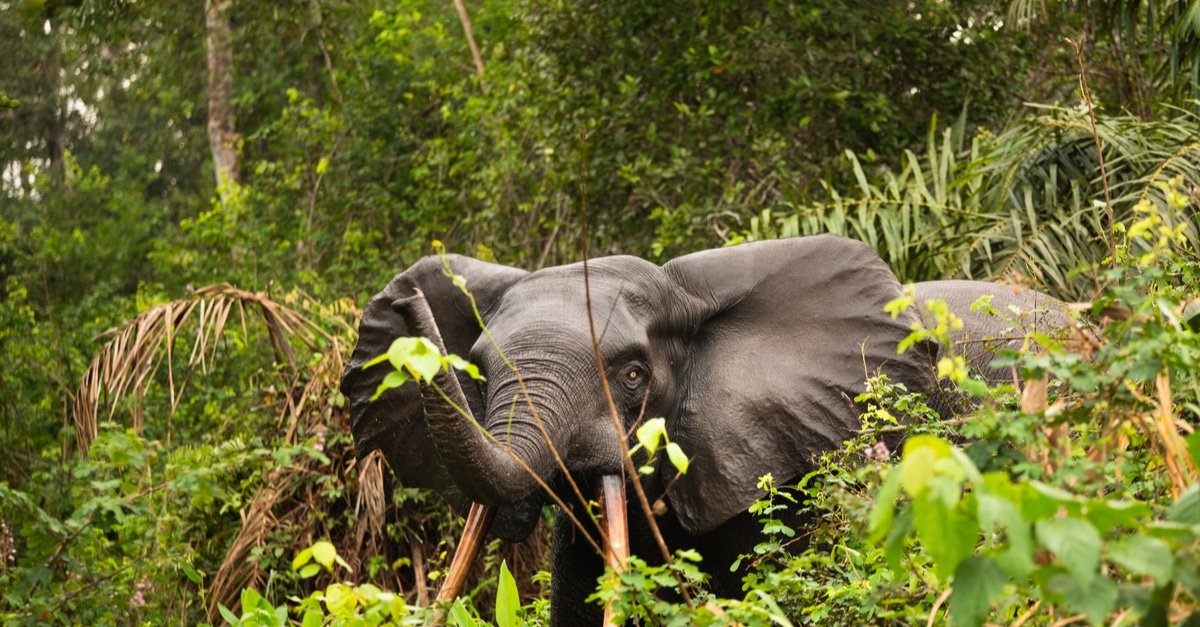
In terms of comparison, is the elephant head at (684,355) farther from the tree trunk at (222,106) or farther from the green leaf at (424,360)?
the tree trunk at (222,106)

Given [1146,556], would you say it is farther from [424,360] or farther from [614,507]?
[614,507]

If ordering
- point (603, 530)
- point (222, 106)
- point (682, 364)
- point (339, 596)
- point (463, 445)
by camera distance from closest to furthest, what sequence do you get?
1. point (339, 596)
2. point (463, 445)
3. point (603, 530)
4. point (682, 364)
5. point (222, 106)

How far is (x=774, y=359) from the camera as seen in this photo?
13.9 feet

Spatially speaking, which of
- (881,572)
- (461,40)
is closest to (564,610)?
(881,572)

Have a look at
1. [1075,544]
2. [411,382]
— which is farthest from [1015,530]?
[411,382]

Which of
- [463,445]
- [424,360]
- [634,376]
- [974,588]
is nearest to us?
[974,588]

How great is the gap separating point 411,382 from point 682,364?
0.87 m

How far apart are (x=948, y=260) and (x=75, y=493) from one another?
13.0 feet

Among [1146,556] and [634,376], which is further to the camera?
[634,376]

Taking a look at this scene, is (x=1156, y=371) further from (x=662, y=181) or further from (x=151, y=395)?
(x=151, y=395)

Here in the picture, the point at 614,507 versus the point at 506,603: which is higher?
the point at 614,507

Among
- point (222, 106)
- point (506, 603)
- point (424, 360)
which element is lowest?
point (506, 603)

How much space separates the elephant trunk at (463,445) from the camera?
8.93 ft

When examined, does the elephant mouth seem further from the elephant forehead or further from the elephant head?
the elephant forehead
